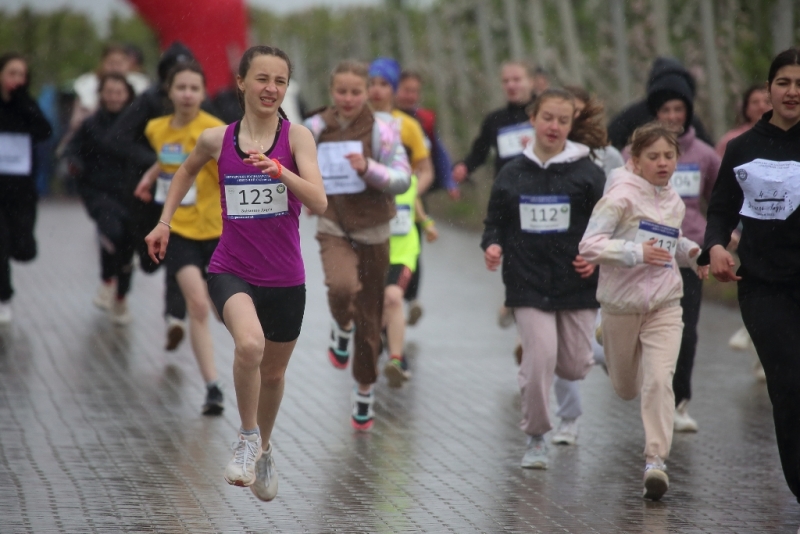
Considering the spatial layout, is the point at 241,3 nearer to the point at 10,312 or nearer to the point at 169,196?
the point at 10,312

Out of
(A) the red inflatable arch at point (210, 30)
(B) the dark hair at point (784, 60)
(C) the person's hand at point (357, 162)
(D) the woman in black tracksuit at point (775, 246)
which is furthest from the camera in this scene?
(A) the red inflatable arch at point (210, 30)

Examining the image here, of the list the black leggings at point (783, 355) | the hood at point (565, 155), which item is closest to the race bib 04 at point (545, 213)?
the hood at point (565, 155)

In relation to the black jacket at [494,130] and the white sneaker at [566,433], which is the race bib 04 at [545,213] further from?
the black jacket at [494,130]

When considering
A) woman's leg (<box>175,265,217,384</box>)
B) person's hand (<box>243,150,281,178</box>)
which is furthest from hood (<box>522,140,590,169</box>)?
woman's leg (<box>175,265,217,384</box>)

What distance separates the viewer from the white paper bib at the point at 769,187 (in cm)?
652

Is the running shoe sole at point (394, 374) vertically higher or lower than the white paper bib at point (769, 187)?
lower

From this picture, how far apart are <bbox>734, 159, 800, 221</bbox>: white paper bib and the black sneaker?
3741 millimetres

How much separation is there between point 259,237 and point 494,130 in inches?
238

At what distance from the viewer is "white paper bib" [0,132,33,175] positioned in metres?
12.4

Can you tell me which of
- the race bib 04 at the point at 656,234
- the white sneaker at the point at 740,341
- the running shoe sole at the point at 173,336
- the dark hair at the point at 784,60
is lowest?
the white sneaker at the point at 740,341

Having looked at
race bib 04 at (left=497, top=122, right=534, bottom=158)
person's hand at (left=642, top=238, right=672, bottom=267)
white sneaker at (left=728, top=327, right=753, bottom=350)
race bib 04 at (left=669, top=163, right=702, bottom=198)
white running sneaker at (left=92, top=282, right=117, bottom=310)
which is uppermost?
race bib 04 at (left=497, top=122, right=534, bottom=158)

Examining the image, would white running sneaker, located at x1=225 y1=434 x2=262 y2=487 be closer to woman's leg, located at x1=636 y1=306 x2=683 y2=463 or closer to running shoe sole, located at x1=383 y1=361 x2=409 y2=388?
woman's leg, located at x1=636 y1=306 x2=683 y2=463

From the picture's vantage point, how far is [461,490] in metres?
7.05

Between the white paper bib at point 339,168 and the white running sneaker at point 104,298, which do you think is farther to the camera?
the white running sneaker at point 104,298
